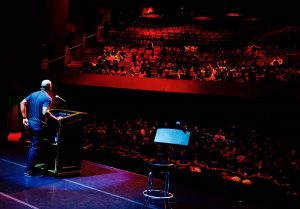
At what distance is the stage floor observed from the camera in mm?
4227

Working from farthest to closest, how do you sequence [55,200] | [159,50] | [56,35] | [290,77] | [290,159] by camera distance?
[159,50] < [56,35] < [290,77] < [290,159] < [55,200]

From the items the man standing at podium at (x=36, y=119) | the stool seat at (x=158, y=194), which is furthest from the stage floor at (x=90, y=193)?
the man standing at podium at (x=36, y=119)

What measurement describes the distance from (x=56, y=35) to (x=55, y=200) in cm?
696

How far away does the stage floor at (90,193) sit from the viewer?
423 cm

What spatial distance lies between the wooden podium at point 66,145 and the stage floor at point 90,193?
0.16m

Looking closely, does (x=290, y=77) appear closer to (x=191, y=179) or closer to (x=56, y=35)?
(x=191, y=179)

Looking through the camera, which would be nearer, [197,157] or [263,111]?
[197,157]

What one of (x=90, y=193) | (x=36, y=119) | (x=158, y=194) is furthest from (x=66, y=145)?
(x=158, y=194)

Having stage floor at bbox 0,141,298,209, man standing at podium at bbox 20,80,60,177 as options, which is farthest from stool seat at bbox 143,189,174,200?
man standing at podium at bbox 20,80,60,177

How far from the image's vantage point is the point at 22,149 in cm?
762

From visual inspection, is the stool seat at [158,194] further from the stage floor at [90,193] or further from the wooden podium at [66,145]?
the wooden podium at [66,145]

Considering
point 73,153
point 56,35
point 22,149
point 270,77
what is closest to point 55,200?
point 73,153

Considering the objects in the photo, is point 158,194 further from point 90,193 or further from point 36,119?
point 36,119

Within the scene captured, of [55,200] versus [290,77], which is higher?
[290,77]
